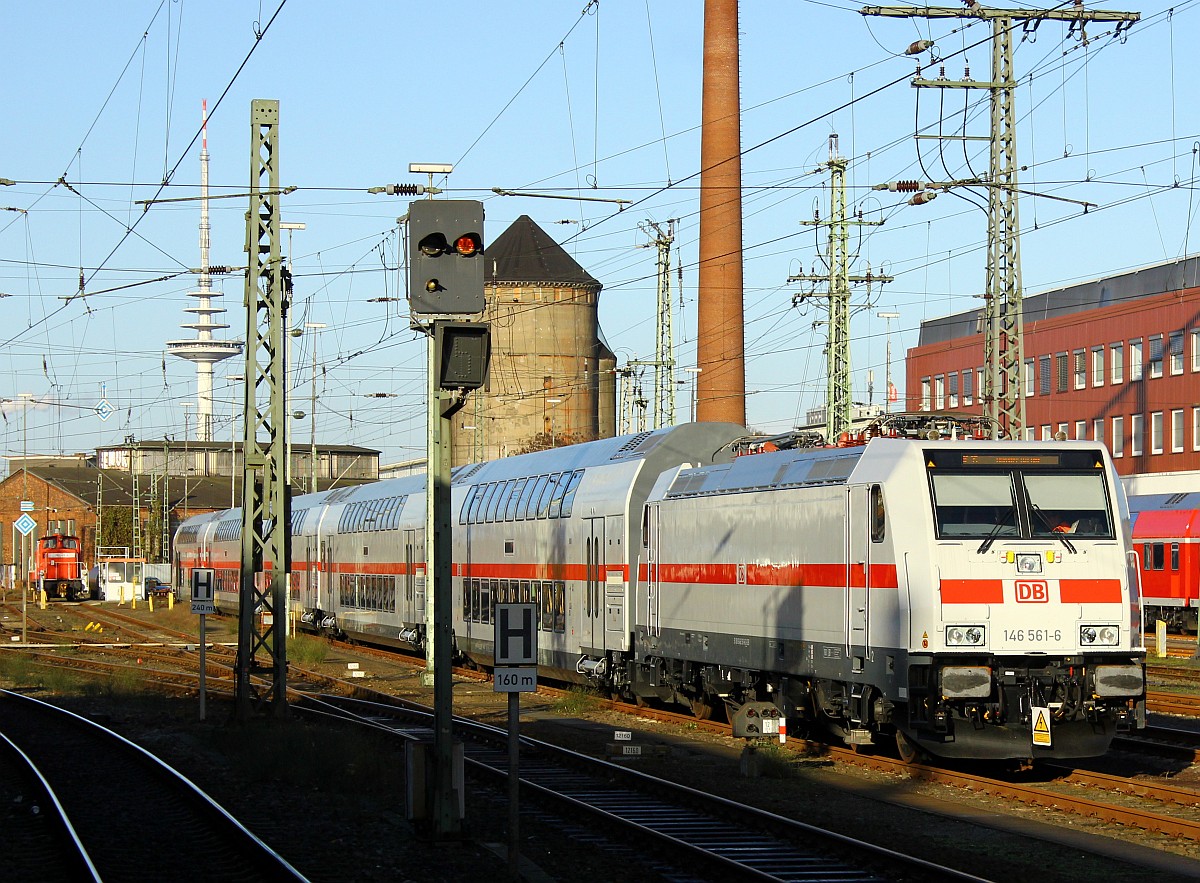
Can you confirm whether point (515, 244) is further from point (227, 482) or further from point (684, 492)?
point (684, 492)

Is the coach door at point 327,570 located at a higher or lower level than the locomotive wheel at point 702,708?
higher

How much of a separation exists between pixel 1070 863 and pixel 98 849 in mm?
8125

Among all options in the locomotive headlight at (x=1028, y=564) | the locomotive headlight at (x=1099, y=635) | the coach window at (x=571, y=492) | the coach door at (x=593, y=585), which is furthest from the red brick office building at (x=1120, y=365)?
the locomotive headlight at (x=1028, y=564)

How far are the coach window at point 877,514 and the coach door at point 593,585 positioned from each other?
361 inches

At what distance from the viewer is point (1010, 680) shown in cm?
1670

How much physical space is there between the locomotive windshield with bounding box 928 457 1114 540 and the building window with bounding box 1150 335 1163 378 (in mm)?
56711

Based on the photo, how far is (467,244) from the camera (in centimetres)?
1295

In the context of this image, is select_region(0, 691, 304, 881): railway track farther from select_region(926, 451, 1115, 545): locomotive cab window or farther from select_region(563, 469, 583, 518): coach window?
select_region(563, 469, 583, 518): coach window

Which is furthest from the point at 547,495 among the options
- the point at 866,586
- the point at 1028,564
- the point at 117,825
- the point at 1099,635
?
the point at 117,825

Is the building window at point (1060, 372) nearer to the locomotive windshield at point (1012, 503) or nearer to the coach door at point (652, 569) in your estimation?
the coach door at point (652, 569)

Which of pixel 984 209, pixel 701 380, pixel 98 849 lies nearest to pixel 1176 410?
pixel 701 380

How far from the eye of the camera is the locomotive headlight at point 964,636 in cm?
1672

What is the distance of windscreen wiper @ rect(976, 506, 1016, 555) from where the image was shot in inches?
667

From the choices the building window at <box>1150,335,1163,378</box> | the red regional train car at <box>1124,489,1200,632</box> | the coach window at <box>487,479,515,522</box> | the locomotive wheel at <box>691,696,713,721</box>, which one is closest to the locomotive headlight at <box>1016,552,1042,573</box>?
the locomotive wheel at <box>691,696,713,721</box>
